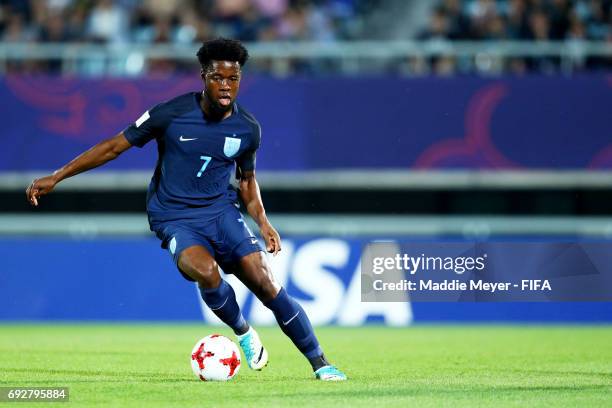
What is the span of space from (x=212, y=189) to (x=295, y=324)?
113 cm

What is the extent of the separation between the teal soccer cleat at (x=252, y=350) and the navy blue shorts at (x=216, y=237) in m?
0.56

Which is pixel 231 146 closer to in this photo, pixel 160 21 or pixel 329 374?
pixel 329 374

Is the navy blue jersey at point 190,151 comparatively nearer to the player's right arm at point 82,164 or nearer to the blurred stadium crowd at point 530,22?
the player's right arm at point 82,164

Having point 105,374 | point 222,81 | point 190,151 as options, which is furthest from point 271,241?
point 105,374

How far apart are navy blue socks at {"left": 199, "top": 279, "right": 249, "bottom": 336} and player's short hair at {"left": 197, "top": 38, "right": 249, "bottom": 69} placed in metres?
1.52

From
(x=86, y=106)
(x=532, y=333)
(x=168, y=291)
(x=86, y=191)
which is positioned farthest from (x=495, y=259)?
(x=86, y=191)

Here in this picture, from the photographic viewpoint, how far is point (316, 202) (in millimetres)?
19625

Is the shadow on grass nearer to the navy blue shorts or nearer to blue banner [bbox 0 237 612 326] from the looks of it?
the navy blue shorts

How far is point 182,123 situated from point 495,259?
8.01 feet

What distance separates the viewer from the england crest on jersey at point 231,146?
8.80 metres

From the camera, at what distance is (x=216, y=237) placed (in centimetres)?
873

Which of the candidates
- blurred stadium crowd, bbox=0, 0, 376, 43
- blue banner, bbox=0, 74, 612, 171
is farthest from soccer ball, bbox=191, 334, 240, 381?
blurred stadium crowd, bbox=0, 0, 376, 43

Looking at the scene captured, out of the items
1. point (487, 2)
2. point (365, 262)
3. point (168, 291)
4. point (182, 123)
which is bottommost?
point (168, 291)

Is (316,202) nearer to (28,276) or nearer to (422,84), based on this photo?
(422,84)
